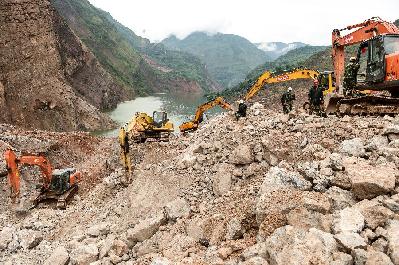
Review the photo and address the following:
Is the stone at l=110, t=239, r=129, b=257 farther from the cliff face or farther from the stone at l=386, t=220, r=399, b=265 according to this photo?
the cliff face

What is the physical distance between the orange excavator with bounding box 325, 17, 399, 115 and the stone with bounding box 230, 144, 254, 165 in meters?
3.24

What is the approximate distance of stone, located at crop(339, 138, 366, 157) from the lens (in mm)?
6776

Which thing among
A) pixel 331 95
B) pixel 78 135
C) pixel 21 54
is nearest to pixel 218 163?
pixel 331 95

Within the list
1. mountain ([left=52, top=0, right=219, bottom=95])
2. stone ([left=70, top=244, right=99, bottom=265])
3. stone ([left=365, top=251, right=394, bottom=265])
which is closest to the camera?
stone ([left=365, top=251, right=394, bottom=265])

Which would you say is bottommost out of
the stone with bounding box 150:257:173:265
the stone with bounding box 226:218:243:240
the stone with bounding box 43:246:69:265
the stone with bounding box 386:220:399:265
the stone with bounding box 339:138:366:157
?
the stone with bounding box 43:246:69:265

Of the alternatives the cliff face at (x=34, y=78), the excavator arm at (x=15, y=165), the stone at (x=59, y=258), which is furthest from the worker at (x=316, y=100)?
the cliff face at (x=34, y=78)

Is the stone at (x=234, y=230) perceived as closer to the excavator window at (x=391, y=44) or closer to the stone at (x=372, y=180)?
the stone at (x=372, y=180)

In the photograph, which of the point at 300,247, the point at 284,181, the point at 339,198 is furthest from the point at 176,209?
the point at 300,247

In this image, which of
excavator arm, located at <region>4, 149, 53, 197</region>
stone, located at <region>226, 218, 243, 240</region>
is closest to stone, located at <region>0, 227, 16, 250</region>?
excavator arm, located at <region>4, 149, 53, 197</region>

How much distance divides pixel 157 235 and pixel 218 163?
2520mm

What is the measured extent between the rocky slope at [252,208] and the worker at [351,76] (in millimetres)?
2264

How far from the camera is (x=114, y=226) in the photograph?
909 cm

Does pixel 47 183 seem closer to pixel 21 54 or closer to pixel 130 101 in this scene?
pixel 21 54

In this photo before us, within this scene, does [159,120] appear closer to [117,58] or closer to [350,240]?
[350,240]
